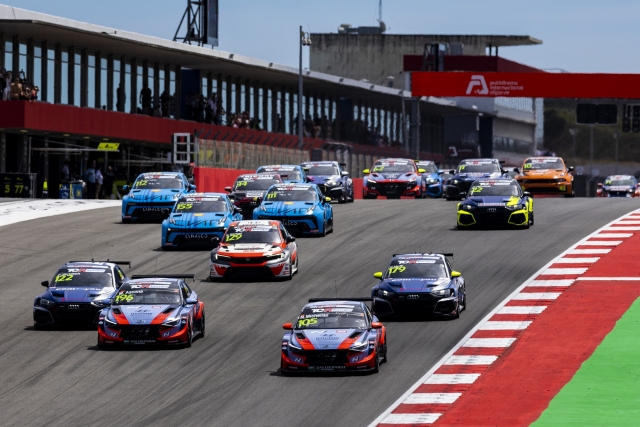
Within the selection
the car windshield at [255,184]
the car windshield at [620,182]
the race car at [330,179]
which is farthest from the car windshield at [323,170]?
the car windshield at [620,182]

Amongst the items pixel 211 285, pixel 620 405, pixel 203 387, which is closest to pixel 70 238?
pixel 211 285

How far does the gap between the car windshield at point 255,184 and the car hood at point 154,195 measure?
8.82 ft

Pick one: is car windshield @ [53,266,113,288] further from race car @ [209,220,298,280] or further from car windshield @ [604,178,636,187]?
car windshield @ [604,178,636,187]

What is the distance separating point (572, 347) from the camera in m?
24.0

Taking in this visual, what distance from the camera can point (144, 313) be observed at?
80.6ft

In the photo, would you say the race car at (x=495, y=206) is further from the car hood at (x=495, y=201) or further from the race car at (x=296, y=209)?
the race car at (x=296, y=209)

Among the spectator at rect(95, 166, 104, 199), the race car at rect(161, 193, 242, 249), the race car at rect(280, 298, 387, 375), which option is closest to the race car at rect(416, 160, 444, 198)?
the spectator at rect(95, 166, 104, 199)

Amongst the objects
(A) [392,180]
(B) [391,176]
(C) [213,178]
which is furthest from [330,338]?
(C) [213,178]

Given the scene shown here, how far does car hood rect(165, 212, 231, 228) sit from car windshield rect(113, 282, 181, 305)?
1133 centimetres

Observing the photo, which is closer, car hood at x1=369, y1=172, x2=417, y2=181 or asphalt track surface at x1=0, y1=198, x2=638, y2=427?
asphalt track surface at x1=0, y1=198, x2=638, y2=427

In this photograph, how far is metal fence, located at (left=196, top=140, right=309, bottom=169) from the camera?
2232 inches

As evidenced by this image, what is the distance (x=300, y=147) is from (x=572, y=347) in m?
44.4

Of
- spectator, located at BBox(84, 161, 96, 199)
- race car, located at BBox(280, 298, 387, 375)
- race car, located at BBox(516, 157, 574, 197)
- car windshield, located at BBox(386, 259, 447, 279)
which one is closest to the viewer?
race car, located at BBox(280, 298, 387, 375)

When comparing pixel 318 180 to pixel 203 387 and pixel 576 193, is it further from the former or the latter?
pixel 576 193
